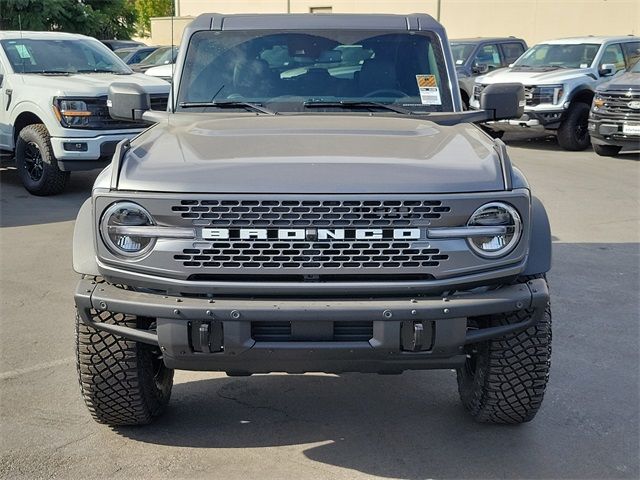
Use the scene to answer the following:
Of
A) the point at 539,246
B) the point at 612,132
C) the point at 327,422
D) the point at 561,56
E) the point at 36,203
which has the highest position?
the point at 539,246

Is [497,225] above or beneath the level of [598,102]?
above

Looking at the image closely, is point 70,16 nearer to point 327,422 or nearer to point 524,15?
point 524,15

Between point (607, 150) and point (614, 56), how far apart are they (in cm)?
244

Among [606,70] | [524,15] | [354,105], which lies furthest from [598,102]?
[524,15]

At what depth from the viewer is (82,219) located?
384cm

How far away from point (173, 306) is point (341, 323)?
647 mm

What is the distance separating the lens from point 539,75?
14875 millimetres

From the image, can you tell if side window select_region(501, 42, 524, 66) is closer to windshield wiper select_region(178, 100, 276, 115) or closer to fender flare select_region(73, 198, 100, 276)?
windshield wiper select_region(178, 100, 276, 115)

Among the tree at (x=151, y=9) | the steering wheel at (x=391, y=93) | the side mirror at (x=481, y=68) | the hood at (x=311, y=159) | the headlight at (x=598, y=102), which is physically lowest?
the tree at (x=151, y=9)

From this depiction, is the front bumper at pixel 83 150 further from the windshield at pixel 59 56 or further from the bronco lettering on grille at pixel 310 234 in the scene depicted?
the bronco lettering on grille at pixel 310 234

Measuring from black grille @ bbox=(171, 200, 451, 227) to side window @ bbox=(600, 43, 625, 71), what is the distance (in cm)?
1306

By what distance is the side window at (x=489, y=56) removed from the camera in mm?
18375

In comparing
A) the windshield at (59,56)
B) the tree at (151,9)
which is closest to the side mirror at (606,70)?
the windshield at (59,56)

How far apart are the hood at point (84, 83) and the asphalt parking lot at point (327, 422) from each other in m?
4.13
